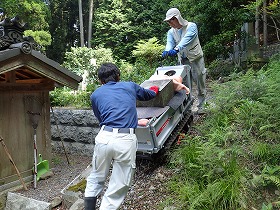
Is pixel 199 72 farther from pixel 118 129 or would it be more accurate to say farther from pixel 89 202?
pixel 89 202

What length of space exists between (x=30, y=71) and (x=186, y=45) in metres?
3.52

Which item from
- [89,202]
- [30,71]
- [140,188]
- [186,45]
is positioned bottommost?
[140,188]

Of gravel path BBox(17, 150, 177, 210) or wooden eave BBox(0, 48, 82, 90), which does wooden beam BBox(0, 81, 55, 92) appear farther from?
gravel path BBox(17, 150, 177, 210)

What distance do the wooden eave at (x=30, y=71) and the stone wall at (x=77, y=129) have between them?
A: 1327 millimetres

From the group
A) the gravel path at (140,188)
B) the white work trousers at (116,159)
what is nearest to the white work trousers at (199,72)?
the gravel path at (140,188)

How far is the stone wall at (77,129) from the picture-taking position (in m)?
7.88

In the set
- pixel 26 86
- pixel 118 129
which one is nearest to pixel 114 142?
pixel 118 129

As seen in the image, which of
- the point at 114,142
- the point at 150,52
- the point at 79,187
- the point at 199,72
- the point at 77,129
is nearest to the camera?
the point at 114,142

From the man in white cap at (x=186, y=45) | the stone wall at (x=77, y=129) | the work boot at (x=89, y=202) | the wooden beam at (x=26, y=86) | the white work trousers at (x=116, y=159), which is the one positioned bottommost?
the stone wall at (x=77, y=129)

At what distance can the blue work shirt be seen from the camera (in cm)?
334

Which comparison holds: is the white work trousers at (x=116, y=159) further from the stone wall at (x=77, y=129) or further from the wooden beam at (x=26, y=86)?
the stone wall at (x=77, y=129)

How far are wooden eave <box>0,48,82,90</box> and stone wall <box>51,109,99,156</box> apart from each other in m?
1.33

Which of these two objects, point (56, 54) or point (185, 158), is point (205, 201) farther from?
point (56, 54)

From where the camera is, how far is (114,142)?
10.5ft
